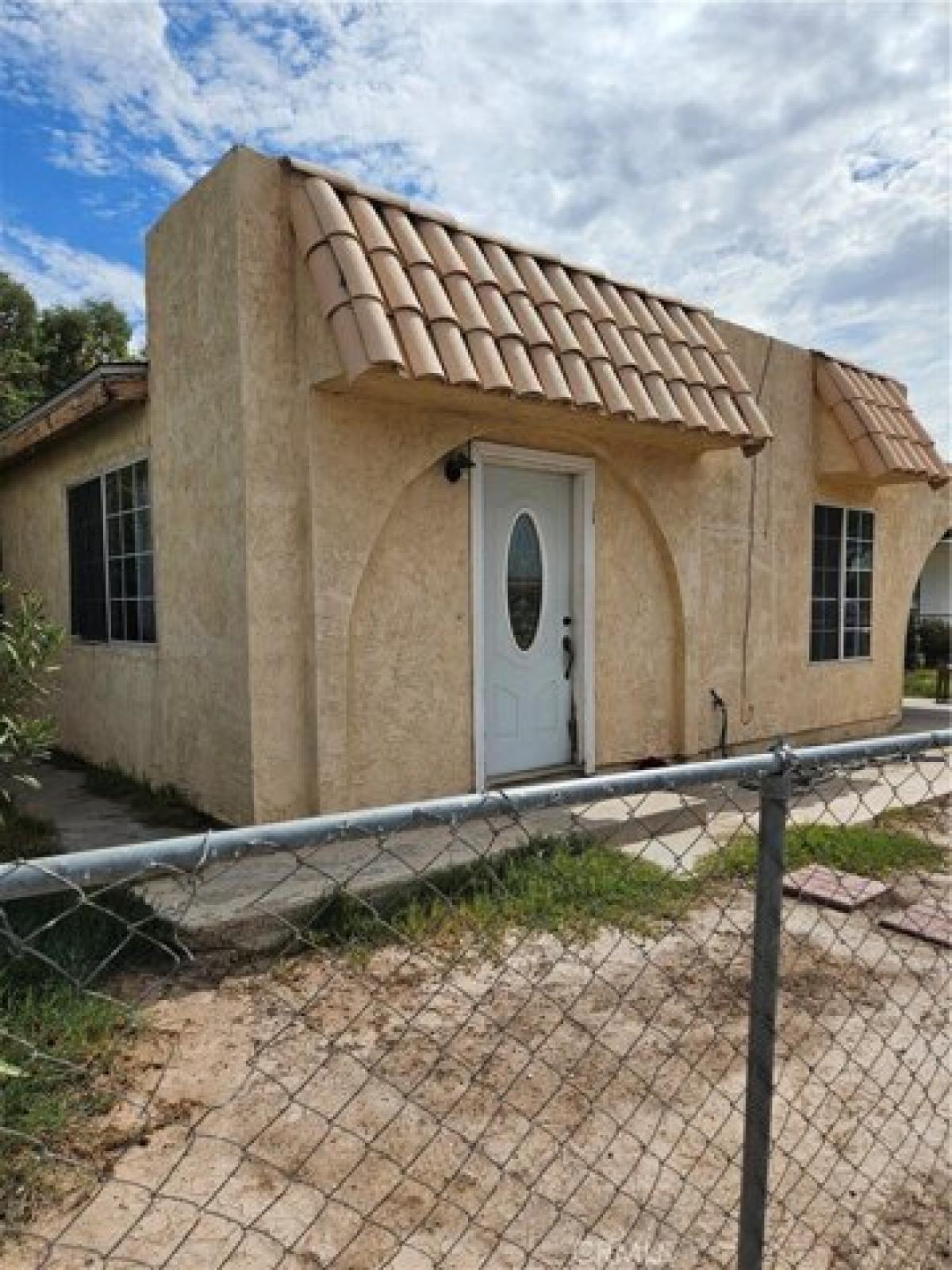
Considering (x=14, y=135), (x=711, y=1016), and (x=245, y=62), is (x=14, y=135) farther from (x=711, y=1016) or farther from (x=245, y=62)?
(x=711, y=1016)

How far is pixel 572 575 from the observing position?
7.17m

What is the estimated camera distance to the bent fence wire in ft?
6.56

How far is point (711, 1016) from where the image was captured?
3439 mm

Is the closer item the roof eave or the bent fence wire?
the bent fence wire

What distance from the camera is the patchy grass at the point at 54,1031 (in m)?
2.40

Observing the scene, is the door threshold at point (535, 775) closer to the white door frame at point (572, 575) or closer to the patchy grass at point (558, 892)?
the white door frame at point (572, 575)

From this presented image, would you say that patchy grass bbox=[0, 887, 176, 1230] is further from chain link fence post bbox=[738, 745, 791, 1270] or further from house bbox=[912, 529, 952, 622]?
house bbox=[912, 529, 952, 622]

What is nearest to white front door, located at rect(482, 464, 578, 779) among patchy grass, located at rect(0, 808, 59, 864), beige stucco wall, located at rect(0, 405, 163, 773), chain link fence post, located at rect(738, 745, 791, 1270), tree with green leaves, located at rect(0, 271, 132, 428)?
beige stucco wall, located at rect(0, 405, 163, 773)

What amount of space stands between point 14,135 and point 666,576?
21.0 ft

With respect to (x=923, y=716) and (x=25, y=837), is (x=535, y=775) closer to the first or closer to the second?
(x=25, y=837)

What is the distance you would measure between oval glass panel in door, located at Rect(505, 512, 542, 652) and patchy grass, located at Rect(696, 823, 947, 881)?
2.38 meters

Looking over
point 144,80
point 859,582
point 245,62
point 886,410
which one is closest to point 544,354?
point 245,62

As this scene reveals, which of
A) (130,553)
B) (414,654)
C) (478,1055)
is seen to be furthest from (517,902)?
(130,553)

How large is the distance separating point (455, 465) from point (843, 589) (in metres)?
6.02
